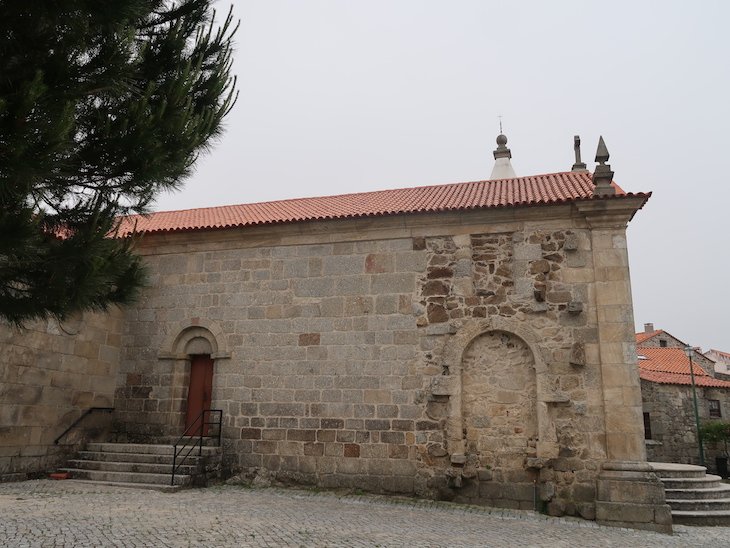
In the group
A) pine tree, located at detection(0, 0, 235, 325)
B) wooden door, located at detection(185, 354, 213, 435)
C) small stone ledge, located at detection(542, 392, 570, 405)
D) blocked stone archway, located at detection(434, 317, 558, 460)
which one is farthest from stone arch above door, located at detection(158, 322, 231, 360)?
small stone ledge, located at detection(542, 392, 570, 405)

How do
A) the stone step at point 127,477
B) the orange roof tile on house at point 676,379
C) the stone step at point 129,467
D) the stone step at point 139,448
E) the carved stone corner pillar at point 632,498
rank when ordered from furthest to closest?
the orange roof tile on house at point 676,379
the stone step at point 139,448
the stone step at point 129,467
the stone step at point 127,477
the carved stone corner pillar at point 632,498

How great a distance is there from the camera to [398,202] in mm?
11148

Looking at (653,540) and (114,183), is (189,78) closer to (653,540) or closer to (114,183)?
(114,183)

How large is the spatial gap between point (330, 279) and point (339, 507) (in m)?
3.82

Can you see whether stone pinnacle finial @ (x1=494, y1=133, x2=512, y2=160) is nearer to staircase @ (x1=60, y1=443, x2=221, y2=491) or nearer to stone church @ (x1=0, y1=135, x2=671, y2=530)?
stone church @ (x1=0, y1=135, x2=671, y2=530)

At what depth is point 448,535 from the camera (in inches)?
264

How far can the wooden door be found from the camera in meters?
10.8

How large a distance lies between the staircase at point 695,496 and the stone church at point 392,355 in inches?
68.4

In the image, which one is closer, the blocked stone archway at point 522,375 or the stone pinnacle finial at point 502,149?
the blocked stone archway at point 522,375

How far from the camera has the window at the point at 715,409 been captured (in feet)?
73.9

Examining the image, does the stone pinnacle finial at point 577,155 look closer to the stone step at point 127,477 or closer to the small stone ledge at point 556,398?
the small stone ledge at point 556,398

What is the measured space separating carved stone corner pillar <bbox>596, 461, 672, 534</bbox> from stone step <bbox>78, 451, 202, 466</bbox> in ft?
20.1

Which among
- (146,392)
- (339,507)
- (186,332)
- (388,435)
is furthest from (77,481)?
(388,435)

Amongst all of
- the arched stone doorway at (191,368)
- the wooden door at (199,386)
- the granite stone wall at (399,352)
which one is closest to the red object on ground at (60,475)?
the granite stone wall at (399,352)
